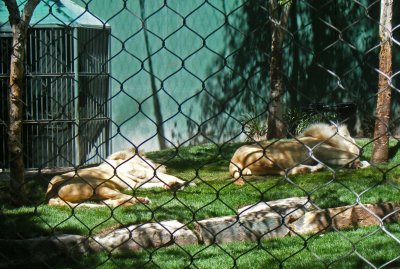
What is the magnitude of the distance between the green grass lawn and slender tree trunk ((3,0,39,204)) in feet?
0.93

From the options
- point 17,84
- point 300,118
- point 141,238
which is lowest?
point 141,238

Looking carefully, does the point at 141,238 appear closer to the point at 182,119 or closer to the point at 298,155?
the point at 298,155

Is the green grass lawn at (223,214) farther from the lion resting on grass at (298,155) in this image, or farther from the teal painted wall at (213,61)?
the teal painted wall at (213,61)

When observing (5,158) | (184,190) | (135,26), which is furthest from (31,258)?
(135,26)

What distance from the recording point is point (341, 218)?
543 centimetres

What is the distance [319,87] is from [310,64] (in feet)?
1.54

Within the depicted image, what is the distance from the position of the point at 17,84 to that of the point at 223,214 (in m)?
1.90

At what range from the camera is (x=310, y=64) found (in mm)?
11039

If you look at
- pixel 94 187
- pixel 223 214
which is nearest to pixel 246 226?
pixel 223 214

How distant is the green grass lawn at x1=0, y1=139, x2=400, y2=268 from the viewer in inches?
178

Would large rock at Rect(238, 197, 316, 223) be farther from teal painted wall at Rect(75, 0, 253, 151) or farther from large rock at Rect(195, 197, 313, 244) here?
teal painted wall at Rect(75, 0, 253, 151)

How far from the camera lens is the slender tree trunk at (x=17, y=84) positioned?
456 cm

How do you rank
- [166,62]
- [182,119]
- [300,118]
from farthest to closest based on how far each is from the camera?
[182,119], [300,118], [166,62]

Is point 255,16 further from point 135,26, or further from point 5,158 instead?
point 5,158
